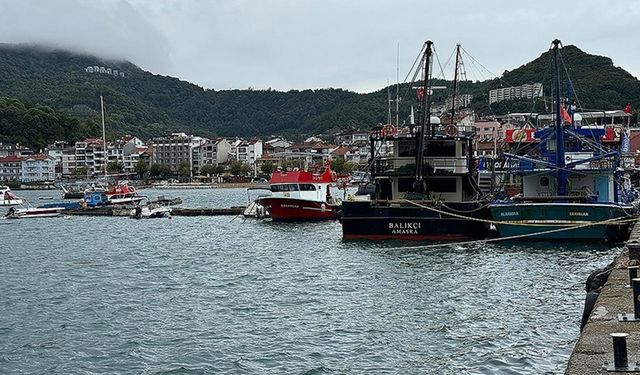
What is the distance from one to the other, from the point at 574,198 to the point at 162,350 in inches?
860

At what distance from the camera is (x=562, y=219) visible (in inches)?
1262

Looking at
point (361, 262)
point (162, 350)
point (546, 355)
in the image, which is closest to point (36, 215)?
point (361, 262)

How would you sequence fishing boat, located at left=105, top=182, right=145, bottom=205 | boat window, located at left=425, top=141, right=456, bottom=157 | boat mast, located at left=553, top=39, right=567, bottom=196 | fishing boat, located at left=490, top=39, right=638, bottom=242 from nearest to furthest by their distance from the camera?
fishing boat, located at left=490, top=39, right=638, bottom=242 < boat mast, located at left=553, top=39, right=567, bottom=196 < boat window, located at left=425, top=141, right=456, bottom=157 < fishing boat, located at left=105, top=182, right=145, bottom=205

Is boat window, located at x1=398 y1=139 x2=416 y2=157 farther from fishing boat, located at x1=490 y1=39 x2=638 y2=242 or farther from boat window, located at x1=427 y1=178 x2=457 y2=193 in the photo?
fishing boat, located at x1=490 y1=39 x2=638 y2=242

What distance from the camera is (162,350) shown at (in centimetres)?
1686

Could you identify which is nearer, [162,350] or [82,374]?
[82,374]

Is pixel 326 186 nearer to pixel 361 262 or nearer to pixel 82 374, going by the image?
pixel 361 262

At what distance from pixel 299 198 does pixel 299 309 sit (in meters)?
32.6

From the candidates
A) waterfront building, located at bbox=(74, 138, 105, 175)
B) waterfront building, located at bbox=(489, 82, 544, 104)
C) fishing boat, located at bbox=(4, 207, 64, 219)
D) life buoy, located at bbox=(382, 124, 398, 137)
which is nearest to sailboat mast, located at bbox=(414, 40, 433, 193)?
life buoy, located at bbox=(382, 124, 398, 137)

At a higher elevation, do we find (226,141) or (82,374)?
(226,141)

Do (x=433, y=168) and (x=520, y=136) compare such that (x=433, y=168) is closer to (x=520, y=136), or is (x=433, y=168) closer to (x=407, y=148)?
(x=407, y=148)

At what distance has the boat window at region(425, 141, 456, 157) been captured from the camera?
38125 mm

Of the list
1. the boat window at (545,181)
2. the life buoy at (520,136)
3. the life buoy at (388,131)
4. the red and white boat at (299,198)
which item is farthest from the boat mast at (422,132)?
the red and white boat at (299,198)

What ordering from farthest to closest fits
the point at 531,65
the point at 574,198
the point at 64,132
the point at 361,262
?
the point at 64,132
the point at 531,65
the point at 574,198
the point at 361,262
